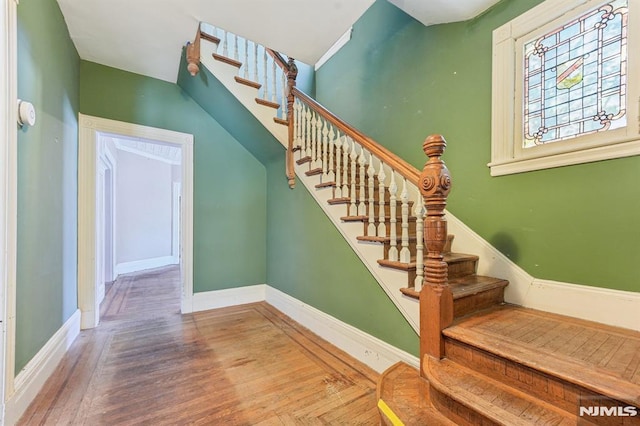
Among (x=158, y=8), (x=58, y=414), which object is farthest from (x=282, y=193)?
(x=58, y=414)

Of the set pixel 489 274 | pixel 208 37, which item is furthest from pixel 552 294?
pixel 208 37

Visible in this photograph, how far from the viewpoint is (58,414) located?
1.48 metres

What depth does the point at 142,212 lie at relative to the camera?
6004 mm

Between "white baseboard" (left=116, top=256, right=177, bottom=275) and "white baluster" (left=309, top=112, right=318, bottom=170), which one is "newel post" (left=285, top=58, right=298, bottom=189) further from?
"white baseboard" (left=116, top=256, right=177, bottom=275)

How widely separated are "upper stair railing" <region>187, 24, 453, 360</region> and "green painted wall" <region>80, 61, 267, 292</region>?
799mm

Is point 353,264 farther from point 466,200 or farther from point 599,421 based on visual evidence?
point 599,421

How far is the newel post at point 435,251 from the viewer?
1419 millimetres

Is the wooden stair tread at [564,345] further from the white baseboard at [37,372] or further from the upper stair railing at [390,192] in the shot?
the white baseboard at [37,372]

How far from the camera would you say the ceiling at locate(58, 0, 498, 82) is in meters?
2.09

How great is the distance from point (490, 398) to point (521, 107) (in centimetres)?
188

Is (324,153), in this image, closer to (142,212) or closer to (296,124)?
(296,124)

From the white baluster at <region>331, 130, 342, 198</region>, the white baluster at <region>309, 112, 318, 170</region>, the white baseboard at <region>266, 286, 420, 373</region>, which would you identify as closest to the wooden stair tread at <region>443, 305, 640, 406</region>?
the white baseboard at <region>266, 286, 420, 373</region>

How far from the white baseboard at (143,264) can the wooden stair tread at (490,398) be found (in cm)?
594

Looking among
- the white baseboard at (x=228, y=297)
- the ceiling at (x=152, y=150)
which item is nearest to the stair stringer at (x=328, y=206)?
the white baseboard at (x=228, y=297)
